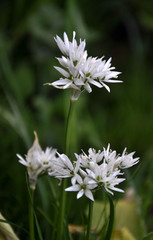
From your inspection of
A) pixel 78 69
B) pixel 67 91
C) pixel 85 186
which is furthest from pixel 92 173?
pixel 67 91

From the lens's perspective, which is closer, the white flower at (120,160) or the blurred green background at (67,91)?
the white flower at (120,160)

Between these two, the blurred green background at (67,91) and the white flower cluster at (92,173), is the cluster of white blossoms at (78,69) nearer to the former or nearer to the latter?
the white flower cluster at (92,173)

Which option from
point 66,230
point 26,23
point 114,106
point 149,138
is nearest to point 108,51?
point 114,106

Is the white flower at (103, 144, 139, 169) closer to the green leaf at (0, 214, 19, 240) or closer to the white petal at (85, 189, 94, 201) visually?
the white petal at (85, 189, 94, 201)

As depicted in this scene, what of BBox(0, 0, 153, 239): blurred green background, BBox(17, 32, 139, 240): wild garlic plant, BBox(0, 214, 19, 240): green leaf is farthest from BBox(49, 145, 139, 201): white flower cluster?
BBox(0, 0, 153, 239): blurred green background

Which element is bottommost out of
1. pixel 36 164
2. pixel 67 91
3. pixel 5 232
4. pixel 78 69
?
pixel 5 232

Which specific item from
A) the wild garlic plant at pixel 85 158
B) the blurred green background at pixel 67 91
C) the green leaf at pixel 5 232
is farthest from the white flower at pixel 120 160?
the blurred green background at pixel 67 91

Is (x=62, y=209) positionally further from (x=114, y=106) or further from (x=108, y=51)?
(x=108, y=51)

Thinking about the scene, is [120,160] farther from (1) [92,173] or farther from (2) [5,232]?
(2) [5,232]
